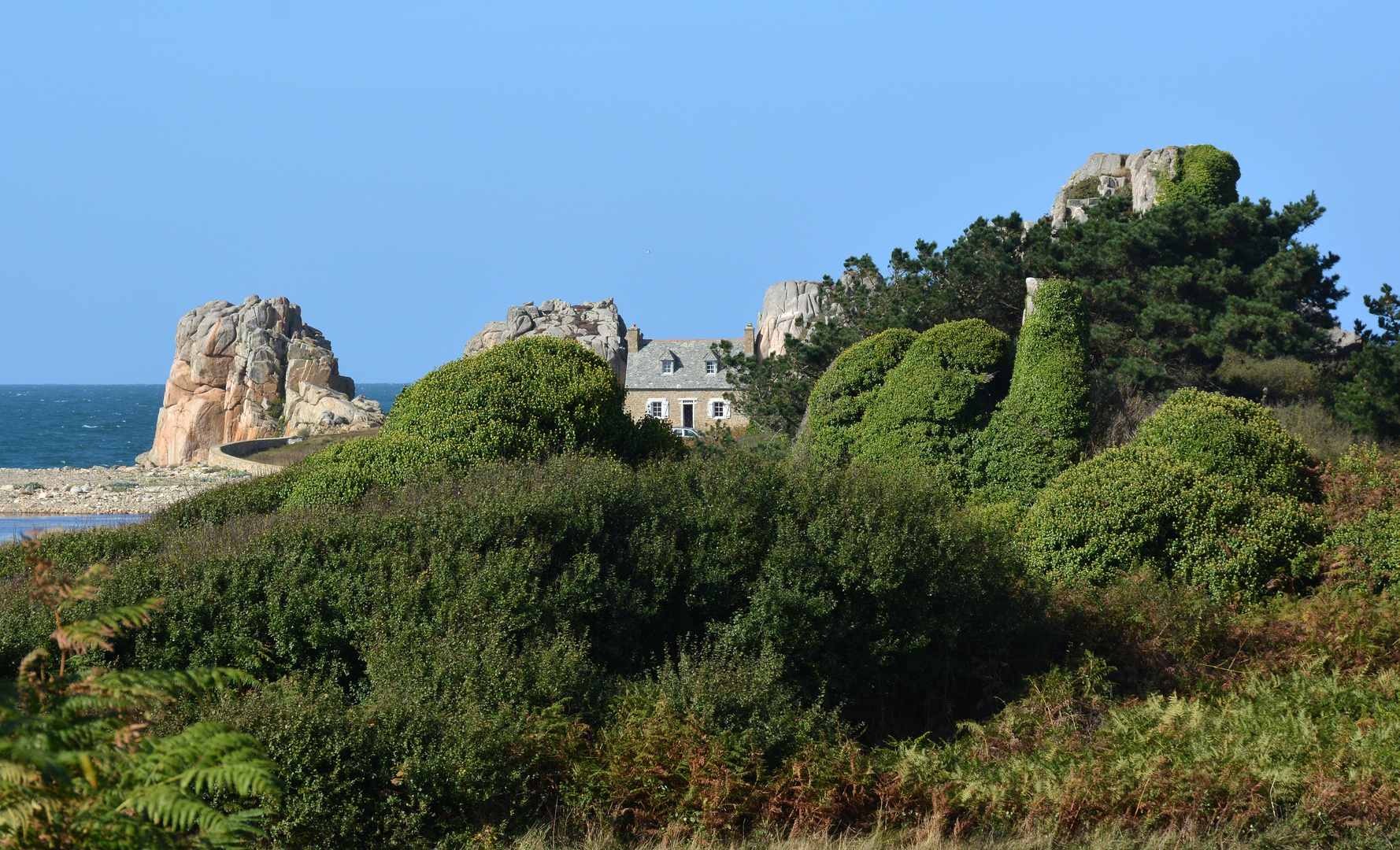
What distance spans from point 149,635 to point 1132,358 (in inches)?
750

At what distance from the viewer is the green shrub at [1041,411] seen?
17.3 m

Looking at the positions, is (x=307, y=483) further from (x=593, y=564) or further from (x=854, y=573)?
(x=854, y=573)

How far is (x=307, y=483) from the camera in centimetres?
1338

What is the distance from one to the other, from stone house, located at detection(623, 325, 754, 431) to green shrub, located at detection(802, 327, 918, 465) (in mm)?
34054

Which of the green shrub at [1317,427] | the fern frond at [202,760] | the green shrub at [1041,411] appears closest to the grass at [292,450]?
the green shrub at [1041,411]

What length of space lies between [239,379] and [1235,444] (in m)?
56.8

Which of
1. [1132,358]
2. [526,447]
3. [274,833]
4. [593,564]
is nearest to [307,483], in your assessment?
[526,447]

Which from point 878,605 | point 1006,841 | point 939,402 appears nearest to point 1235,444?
point 939,402

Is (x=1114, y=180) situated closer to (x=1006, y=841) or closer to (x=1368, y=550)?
(x=1368, y=550)

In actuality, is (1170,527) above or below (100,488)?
above

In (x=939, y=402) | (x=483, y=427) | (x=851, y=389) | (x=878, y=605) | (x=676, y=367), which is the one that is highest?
(x=676, y=367)

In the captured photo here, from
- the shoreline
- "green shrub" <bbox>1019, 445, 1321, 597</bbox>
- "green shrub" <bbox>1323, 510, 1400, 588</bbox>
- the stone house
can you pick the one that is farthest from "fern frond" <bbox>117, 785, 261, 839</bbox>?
the stone house

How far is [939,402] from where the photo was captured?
18188mm

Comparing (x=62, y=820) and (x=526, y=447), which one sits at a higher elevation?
(x=526, y=447)
